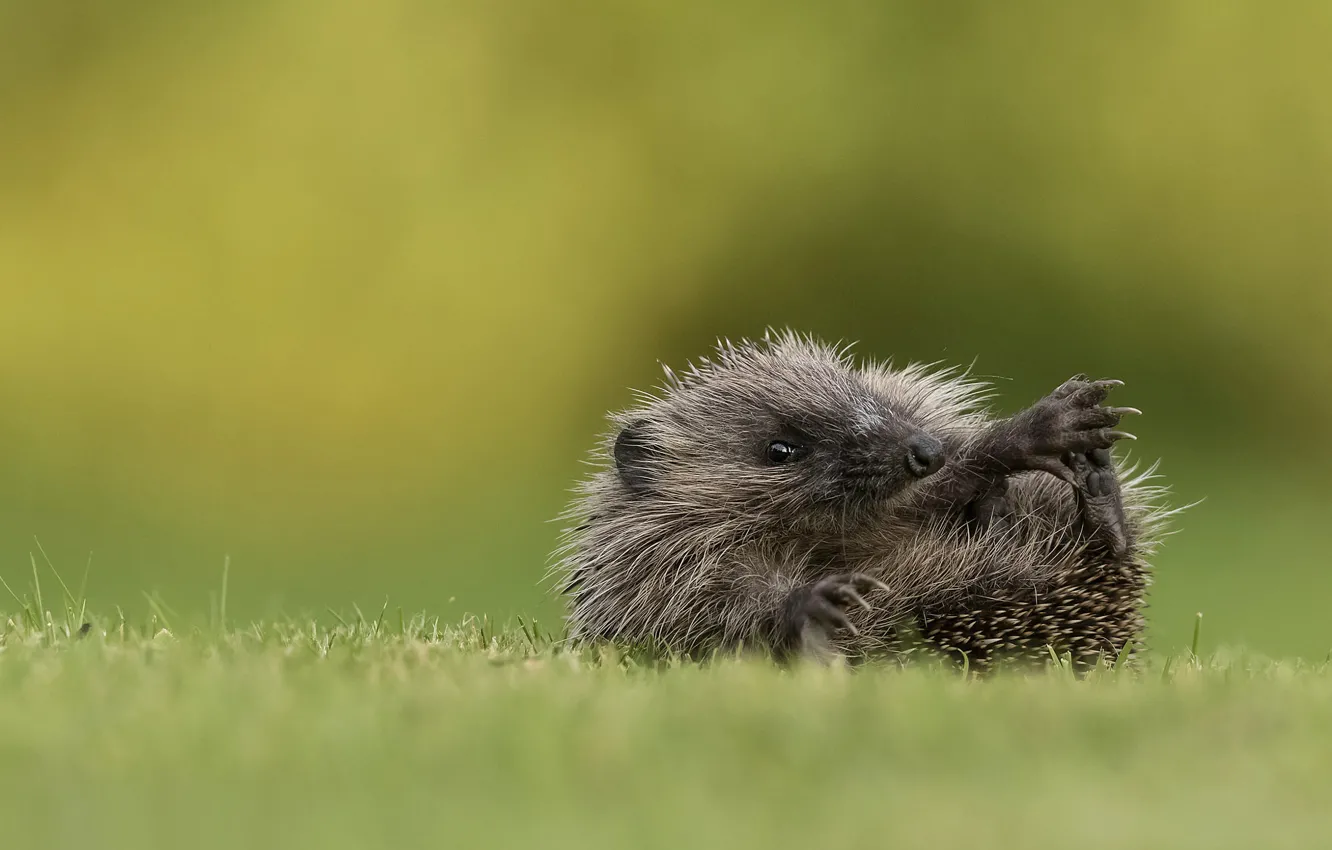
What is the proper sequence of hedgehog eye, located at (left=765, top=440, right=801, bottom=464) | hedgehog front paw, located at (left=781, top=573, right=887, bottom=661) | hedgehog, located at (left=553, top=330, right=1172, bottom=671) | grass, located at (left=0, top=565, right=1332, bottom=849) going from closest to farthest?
1. grass, located at (left=0, top=565, right=1332, bottom=849)
2. hedgehog front paw, located at (left=781, top=573, right=887, bottom=661)
3. hedgehog, located at (left=553, top=330, right=1172, bottom=671)
4. hedgehog eye, located at (left=765, top=440, right=801, bottom=464)

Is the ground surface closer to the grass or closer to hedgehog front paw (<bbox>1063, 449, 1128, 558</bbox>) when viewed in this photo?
the grass

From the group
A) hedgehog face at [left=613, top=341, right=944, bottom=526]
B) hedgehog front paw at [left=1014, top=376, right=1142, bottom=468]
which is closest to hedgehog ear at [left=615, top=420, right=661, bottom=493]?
hedgehog face at [left=613, top=341, right=944, bottom=526]

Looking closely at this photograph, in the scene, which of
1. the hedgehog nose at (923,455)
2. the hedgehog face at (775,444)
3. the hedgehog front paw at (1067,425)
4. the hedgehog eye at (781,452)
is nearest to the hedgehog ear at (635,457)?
the hedgehog face at (775,444)

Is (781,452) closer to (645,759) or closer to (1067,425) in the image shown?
(1067,425)

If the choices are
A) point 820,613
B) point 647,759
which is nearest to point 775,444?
point 820,613

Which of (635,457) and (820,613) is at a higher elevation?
(635,457)

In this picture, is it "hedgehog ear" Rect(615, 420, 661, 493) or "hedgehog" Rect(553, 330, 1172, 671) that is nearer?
"hedgehog" Rect(553, 330, 1172, 671)
